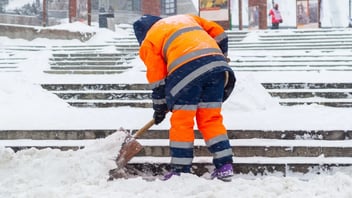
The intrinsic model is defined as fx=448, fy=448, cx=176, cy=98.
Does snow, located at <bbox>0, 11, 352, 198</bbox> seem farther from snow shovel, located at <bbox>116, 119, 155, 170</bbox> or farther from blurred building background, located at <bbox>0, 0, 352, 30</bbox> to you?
blurred building background, located at <bbox>0, 0, 352, 30</bbox>

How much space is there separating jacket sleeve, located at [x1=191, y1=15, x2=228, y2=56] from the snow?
A: 3.12ft

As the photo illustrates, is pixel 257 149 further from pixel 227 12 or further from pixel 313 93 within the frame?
pixel 227 12

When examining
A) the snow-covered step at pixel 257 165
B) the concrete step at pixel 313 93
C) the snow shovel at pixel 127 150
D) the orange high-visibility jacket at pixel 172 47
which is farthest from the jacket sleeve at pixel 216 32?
the concrete step at pixel 313 93

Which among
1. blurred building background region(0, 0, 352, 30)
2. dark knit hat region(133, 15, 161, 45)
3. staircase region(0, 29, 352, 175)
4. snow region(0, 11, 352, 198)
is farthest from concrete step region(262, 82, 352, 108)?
blurred building background region(0, 0, 352, 30)

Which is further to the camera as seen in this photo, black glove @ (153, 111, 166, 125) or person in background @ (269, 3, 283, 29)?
person in background @ (269, 3, 283, 29)

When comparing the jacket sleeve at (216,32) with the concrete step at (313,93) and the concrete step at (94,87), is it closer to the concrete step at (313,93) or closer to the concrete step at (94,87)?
the concrete step at (313,93)

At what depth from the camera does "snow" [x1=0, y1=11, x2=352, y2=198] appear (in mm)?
3434

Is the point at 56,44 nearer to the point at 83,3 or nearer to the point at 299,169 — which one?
the point at 83,3

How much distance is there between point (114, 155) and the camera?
404 cm

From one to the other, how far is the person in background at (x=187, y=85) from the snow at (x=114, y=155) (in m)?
0.26

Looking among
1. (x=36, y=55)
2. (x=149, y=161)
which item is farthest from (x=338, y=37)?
(x=149, y=161)

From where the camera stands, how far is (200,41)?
155 inches

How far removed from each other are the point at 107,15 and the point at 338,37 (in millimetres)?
9108

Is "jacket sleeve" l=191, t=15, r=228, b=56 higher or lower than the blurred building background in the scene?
lower
